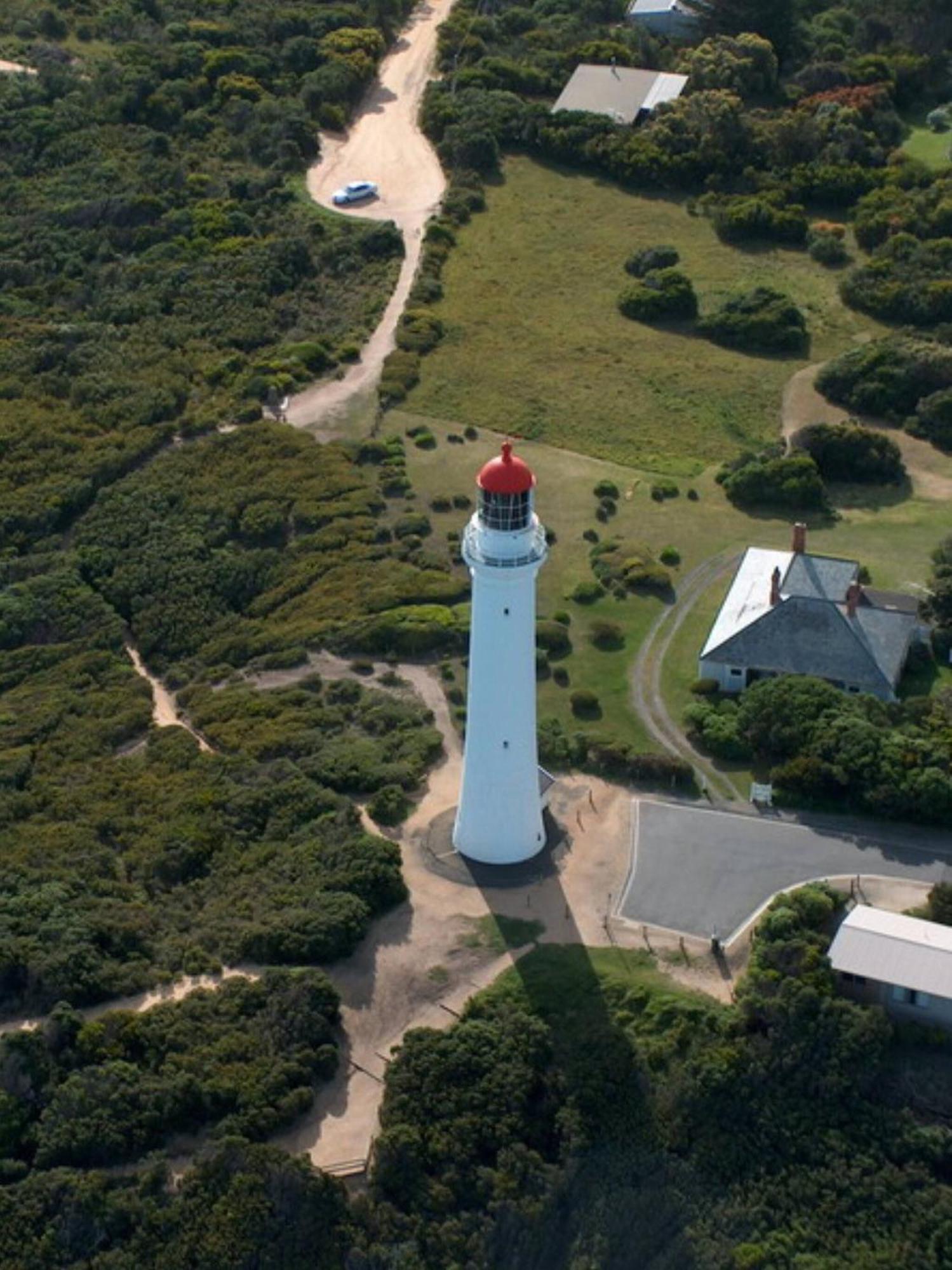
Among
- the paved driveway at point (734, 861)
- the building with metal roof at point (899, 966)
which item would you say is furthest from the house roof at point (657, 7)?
the building with metal roof at point (899, 966)

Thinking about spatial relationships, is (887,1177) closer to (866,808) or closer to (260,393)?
(866,808)

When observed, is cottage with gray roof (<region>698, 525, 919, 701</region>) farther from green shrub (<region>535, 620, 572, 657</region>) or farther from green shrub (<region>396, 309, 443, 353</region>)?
green shrub (<region>396, 309, 443, 353</region>)

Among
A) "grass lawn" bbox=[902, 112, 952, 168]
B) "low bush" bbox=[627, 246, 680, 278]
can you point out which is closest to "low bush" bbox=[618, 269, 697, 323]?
"low bush" bbox=[627, 246, 680, 278]

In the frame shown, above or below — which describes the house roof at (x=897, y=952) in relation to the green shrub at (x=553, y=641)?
above

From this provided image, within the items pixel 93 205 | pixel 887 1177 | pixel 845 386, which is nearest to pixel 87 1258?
pixel 887 1177

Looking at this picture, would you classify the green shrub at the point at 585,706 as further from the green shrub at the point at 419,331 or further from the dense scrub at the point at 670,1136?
the green shrub at the point at 419,331

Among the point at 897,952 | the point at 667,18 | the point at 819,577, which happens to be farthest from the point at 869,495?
the point at 667,18
